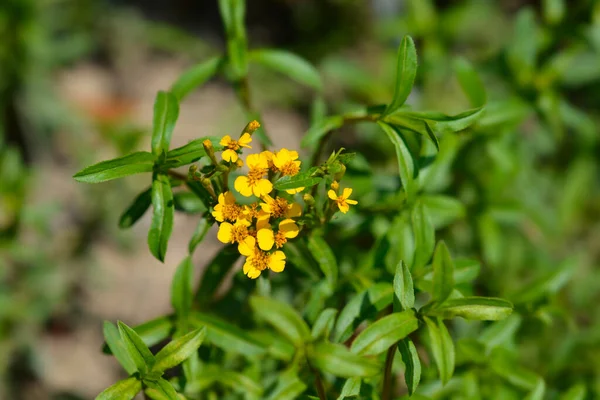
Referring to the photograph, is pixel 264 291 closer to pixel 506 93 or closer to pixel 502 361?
pixel 502 361

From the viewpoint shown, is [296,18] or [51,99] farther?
[296,18]

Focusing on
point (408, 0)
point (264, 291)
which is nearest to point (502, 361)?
point (264, 291)

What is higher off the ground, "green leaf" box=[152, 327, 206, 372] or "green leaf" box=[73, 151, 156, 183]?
"green leaf" box=[73, 151, 156, 183]

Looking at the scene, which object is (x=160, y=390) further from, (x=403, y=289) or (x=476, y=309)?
(x=476, y=309)

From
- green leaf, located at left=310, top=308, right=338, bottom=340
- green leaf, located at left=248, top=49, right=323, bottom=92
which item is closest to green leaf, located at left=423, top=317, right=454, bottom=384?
green leaf, located at left=310, top=308, right=338, bottom=340

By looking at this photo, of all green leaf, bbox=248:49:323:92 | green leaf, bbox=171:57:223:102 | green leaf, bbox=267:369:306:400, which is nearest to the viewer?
green leaf, bbox=267:369:306:400

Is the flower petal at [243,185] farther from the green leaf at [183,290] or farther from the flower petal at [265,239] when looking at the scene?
the green leaf at [183,290]

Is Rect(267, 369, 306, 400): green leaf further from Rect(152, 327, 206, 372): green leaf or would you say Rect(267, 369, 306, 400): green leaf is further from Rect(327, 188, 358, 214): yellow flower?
Rect(327, 188, 358, 214): yellow flower
